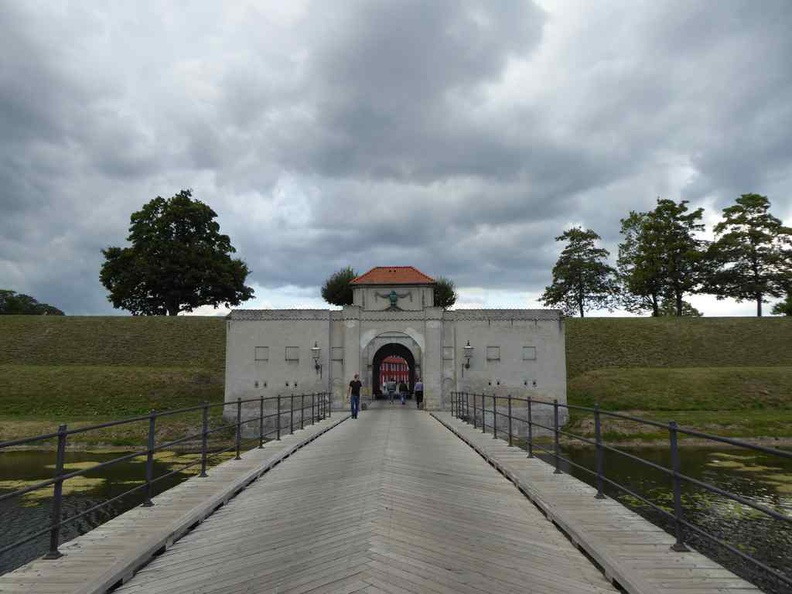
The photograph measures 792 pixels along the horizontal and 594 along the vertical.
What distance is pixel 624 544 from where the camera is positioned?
5.26 meters

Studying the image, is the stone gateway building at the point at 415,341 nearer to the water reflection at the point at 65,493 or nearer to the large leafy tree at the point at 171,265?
the water reflection at the point at 65,493

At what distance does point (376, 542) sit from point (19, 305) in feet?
315

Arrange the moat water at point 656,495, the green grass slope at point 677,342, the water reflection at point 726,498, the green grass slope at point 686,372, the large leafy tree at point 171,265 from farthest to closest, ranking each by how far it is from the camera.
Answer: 1. the large leafy tree at point 171,265
2. the green grass slope at point 677,342
3. the green grass slope at point 686,372
4. the moat water at point 656,495
5. the water reflection at point 726,498

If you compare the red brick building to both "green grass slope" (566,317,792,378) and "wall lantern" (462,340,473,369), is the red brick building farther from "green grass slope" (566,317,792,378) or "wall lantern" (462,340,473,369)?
"wall lantern" (462,340,473,369)

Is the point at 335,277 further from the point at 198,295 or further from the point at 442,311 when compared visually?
the point at 442,311

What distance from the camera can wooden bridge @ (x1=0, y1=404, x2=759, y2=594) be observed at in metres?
4.24

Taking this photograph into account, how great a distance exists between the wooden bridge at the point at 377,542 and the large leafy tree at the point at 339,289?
5126cm

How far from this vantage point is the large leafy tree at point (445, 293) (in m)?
62.5

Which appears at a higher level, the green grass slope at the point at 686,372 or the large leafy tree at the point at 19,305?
the large leafy tree at the point at 19,305

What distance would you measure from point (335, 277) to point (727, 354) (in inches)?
1494

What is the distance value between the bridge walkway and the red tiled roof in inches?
831

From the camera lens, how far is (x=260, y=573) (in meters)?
4.44

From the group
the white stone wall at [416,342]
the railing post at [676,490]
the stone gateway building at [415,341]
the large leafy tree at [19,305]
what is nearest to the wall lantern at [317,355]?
the stone gateway building at [415,341]

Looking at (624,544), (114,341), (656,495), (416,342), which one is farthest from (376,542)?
(114,341)
